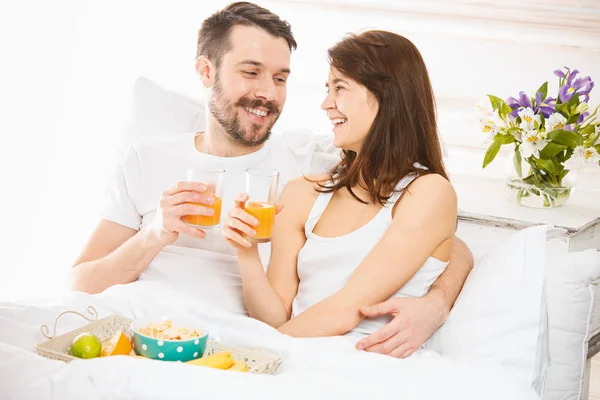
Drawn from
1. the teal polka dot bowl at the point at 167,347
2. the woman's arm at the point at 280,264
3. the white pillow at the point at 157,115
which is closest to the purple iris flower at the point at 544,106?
the woman's arm at the point at 280,264

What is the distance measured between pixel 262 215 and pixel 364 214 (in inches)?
15.0

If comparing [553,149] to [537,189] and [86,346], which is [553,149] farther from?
[86,346]

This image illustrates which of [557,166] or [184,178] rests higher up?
[557,166]

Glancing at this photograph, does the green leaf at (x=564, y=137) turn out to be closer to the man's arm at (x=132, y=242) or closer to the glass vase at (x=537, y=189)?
the glass vase at (x=537, y=189)

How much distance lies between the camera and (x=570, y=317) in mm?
1731

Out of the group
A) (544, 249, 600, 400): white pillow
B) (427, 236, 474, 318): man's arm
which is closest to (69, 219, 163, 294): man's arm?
(427, 236, 474, 318): man's arm

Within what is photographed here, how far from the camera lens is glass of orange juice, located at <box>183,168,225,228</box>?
1.67m

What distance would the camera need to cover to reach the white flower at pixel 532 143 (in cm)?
220

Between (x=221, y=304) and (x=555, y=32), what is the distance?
1.61 metres

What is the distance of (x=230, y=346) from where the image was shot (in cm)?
149

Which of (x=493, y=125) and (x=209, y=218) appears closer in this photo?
(x=209, y=218)

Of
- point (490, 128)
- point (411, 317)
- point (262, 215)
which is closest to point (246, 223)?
point (262, 215)

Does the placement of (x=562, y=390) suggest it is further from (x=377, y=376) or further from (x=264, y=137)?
(x=264, y=137)

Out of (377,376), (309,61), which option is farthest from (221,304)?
(309,61)
